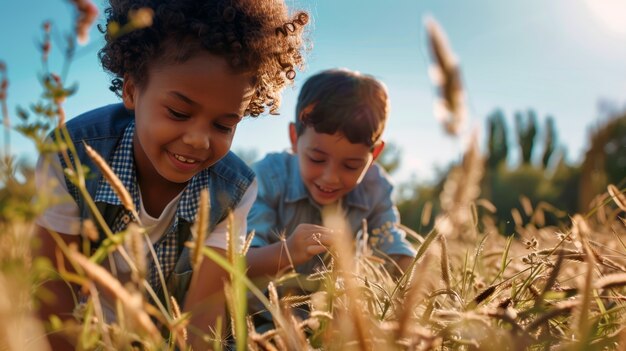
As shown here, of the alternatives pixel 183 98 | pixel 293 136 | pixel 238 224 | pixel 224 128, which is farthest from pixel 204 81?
pixel 293 136

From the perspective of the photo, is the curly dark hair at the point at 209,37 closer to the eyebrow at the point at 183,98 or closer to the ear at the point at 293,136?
the eyebrow at the point at 183,98

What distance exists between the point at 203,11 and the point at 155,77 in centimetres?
43

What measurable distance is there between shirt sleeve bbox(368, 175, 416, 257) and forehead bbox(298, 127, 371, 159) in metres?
0.56

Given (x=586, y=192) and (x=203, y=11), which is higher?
(x=203, y=11)

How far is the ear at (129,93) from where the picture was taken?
2476mm

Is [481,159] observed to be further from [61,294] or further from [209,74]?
[61,294]

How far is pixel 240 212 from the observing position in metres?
2.77

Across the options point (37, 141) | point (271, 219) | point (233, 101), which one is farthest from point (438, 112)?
point (271, 219)

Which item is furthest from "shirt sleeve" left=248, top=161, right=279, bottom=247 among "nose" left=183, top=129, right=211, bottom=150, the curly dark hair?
"nose" left=183, top=129, right=211, bottom=150

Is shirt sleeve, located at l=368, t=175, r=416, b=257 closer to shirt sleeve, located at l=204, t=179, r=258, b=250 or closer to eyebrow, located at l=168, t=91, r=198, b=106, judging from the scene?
shirt sleeve, located at l=204, t=179, r=258, b=250

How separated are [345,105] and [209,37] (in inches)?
57.9

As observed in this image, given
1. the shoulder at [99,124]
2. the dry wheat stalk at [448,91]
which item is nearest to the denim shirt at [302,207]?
the shoulder at [99,124]

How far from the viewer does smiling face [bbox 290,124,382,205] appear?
341 centimetres

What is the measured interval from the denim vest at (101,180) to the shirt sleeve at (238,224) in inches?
1.3
